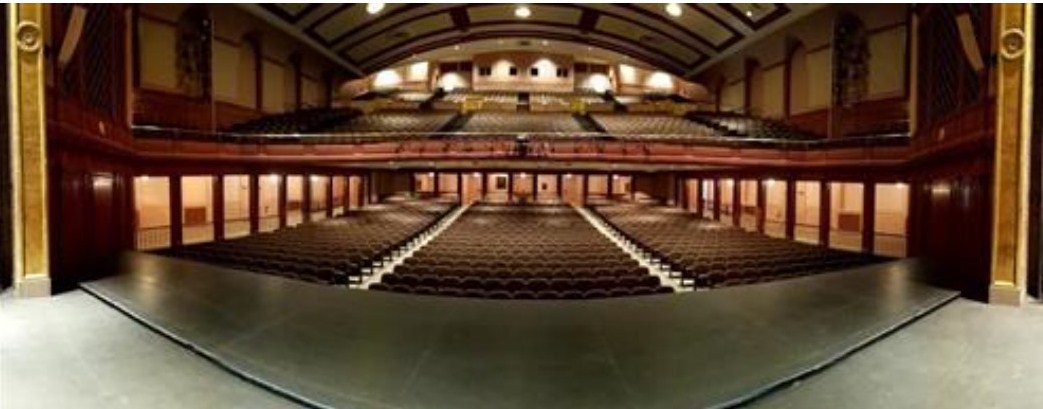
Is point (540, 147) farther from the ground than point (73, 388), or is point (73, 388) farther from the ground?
point (540, 147)

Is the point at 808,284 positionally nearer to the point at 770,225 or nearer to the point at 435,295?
the point at 435,295

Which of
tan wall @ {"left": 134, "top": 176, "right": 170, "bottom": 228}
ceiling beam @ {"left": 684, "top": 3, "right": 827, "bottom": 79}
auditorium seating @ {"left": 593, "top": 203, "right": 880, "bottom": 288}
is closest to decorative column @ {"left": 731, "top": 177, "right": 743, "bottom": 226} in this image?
ceiling beam @ {"left": 684, "top": 3, "right": 827, "bottom": 79}

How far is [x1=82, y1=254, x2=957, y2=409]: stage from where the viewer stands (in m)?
3.08

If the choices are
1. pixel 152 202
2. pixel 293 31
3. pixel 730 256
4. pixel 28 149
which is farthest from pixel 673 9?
pixel 152 202

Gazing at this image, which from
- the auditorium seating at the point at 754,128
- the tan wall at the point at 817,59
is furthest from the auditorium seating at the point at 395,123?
the tan wall at the point at 817,59

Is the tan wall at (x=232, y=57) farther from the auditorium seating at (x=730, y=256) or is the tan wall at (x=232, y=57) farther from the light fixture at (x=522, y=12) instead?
the auditorium seating at (x=730, y=256)

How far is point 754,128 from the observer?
53.7 feet

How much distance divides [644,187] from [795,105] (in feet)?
32.1

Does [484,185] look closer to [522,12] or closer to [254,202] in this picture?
[522,12]

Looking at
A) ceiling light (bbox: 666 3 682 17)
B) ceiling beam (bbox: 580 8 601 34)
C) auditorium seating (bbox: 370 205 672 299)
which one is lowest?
auditorium seating (bbox: 370 205 672 299)

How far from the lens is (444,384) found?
3.16 m

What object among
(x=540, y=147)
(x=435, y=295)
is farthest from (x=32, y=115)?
(x=540, y=147)

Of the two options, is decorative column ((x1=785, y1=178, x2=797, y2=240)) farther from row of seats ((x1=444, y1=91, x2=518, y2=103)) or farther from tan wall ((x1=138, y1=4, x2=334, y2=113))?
tan wall ((x1=138, y1=4, x2=334, y2=113))

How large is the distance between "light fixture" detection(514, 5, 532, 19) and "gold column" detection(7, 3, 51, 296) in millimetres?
15940
